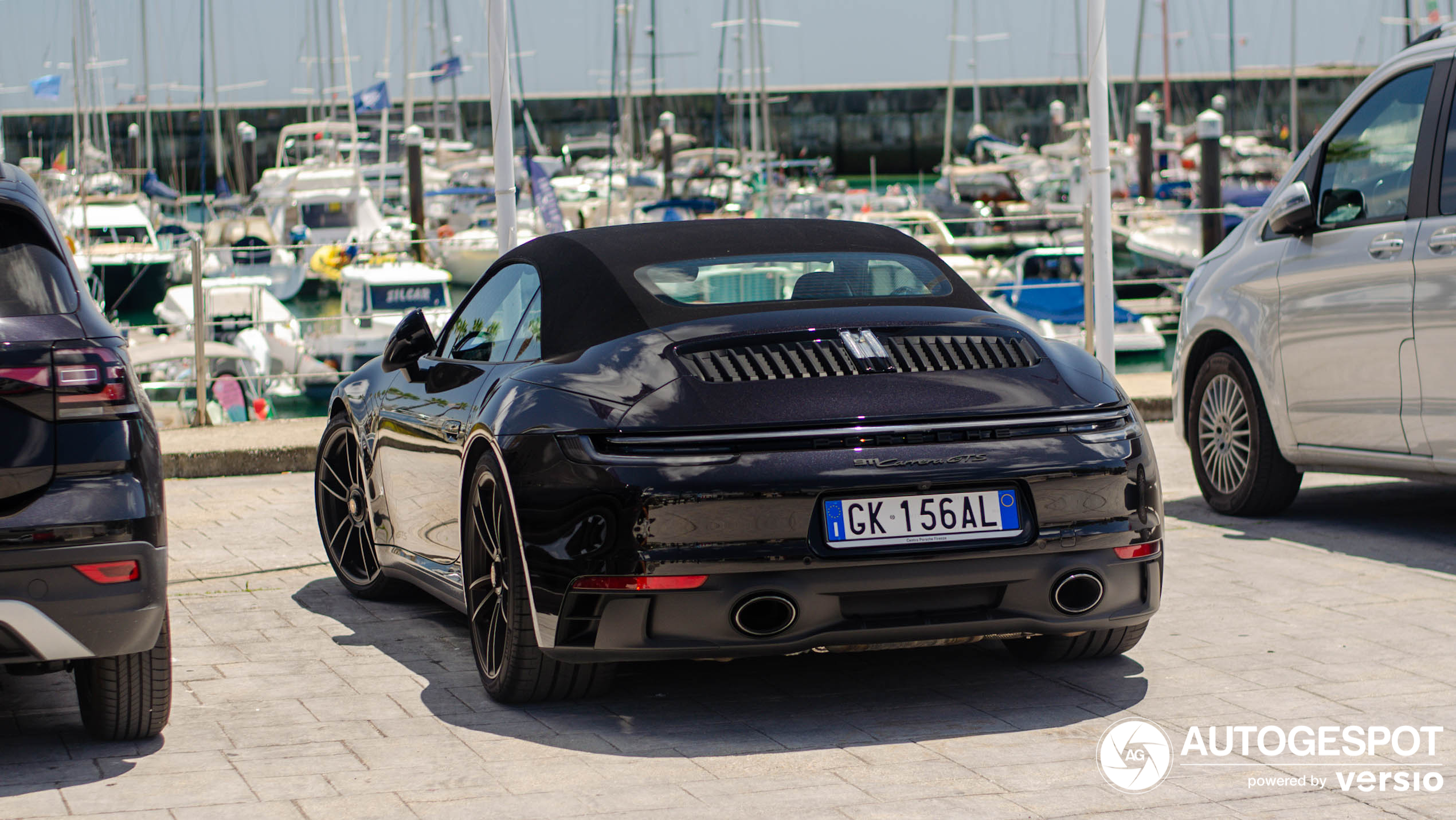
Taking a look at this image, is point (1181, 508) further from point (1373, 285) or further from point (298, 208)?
point (298, 208)

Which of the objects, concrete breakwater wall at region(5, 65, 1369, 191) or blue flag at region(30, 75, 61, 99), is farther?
concrete breakwater wall at region(5, 65, 1369, 191)

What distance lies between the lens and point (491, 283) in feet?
18.9

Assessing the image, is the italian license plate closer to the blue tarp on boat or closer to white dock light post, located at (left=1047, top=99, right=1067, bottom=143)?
the blue tarp on boat

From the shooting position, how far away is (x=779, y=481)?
419 centimetres

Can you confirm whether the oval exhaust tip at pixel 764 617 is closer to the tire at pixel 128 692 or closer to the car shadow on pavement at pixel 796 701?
the car shadow on pavement at pixel 796 701

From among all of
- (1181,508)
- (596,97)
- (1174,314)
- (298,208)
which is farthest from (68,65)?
(596,97)

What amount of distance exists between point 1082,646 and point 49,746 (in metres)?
2.90

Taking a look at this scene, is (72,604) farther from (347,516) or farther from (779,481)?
(347,516)

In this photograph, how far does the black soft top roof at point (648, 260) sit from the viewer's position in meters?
4.73

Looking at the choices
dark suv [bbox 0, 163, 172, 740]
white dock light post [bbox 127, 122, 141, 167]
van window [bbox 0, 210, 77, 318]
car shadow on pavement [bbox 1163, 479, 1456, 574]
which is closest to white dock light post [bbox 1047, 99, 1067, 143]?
white dock light post [bbox 127, 122, 141, 167]

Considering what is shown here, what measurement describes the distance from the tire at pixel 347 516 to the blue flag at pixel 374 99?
33.3 m

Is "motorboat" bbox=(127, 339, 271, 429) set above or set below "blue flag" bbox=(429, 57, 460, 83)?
below

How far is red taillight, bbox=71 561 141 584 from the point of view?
4012 millimetres

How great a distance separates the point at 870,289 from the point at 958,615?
1.14m
